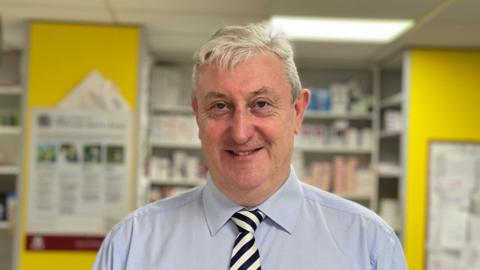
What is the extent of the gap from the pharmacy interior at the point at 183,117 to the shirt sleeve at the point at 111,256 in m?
2.60

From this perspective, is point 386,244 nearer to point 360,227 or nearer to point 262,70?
point 360,227

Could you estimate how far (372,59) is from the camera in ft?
19.6

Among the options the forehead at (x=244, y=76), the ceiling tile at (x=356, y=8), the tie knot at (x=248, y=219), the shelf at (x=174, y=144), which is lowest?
the tie knot at (x=248, y=219)

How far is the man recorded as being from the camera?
4.51ft

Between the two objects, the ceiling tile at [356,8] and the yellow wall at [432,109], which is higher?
the ceiling tile at [356,8]

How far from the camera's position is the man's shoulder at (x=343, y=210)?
1.47 metres

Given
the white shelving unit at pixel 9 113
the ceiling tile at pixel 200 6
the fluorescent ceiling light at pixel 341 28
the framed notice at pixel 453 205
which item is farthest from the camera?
the white shelving unit at pixel 9 113

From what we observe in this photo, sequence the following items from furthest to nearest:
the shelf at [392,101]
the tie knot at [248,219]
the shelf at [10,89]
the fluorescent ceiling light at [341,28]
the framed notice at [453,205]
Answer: the shelf at [392,101] < the shelf at [10,89] < the framed notice at [453,205] < the fluorescent ceiling light at [341,28] < the tie knot at [248,219]

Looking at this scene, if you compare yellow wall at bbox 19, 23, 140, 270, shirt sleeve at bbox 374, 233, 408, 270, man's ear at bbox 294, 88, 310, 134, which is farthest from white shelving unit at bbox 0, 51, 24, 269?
shirt sleeve at bbox 374, 233, 408, 270

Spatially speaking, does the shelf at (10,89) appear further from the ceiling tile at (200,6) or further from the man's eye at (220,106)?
the man's eye at (220,106)

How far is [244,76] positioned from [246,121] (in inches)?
3.9

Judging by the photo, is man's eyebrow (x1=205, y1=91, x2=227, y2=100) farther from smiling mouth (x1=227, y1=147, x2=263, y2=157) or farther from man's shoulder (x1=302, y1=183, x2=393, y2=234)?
man's shoulder (x1=302, y1=183, x2=393, y2=234)

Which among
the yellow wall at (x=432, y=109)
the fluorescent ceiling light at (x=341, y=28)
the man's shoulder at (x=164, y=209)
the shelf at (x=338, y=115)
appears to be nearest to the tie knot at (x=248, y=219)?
the man's shoulder at (x=164, y=209)

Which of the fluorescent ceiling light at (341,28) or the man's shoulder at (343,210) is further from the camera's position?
the fluorescent ceiling light at (341,28)
